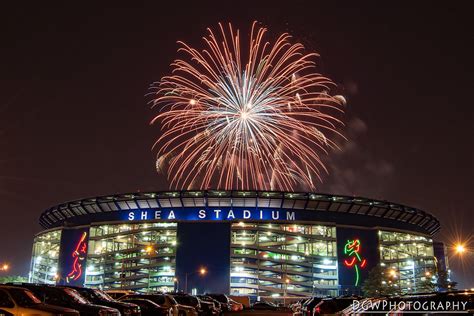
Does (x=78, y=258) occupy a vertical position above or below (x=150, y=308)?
above

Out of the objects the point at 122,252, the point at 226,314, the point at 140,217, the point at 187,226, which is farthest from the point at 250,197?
the point at 226,314

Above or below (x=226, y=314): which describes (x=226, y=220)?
above

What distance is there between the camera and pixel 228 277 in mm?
95125

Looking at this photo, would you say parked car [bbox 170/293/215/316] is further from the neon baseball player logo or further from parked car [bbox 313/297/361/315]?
the neon baseball player logo

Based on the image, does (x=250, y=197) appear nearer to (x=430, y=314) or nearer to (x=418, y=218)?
(x=418, y=218)

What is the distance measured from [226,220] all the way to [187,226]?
280 inches

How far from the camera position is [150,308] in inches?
968

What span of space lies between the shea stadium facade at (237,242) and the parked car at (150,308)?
233ft

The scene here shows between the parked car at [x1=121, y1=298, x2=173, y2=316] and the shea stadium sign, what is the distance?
237 ft

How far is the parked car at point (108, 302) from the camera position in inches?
845

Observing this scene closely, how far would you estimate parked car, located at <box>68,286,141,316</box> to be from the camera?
21453 millimetres

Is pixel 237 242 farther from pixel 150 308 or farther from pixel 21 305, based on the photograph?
pixel 21 305

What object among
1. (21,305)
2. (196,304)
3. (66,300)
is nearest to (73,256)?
(196,304)

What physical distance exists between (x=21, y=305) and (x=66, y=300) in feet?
12.8
